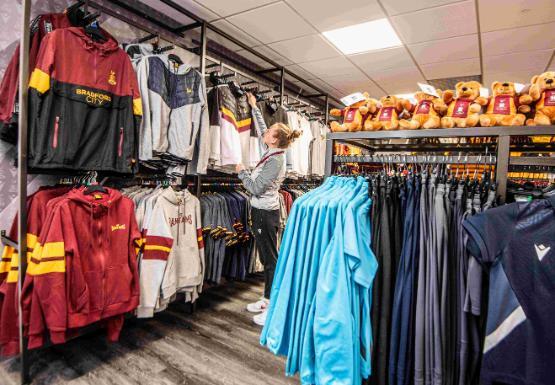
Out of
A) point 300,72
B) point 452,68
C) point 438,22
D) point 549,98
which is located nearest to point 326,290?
point 549,98

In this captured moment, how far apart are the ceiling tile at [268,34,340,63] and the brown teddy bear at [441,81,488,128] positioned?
2.46 m

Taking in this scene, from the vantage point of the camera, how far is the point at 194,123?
2.64 m

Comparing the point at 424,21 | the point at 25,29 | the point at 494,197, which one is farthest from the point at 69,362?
the point at 424,21

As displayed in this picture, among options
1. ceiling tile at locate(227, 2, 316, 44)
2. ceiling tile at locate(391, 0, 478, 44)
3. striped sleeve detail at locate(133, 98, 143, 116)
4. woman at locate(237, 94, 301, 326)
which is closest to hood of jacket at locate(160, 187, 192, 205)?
woman at locate(237, 94, 301, 326)

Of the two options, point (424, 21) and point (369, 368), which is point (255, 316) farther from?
point (424, 21)

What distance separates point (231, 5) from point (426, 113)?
232 centimetres

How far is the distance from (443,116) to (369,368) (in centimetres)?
114

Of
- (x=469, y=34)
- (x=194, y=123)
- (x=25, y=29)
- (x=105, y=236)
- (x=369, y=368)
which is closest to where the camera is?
(x=369, y=368)

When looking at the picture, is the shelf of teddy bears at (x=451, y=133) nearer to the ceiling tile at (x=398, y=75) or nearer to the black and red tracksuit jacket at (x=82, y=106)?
the black and red tracksuit jacket at (x=82, y=106)

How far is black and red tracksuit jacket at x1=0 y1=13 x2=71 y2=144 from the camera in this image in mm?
1896

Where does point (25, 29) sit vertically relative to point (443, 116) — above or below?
above

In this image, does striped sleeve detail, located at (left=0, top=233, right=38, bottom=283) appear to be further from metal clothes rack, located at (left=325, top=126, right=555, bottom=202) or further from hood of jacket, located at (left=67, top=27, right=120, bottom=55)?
metal clothes rack, located at (left=325, top=126, right=555, bottom=202)

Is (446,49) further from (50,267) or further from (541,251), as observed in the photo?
(50,267)

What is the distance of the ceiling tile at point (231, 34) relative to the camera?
3370 millimetres
